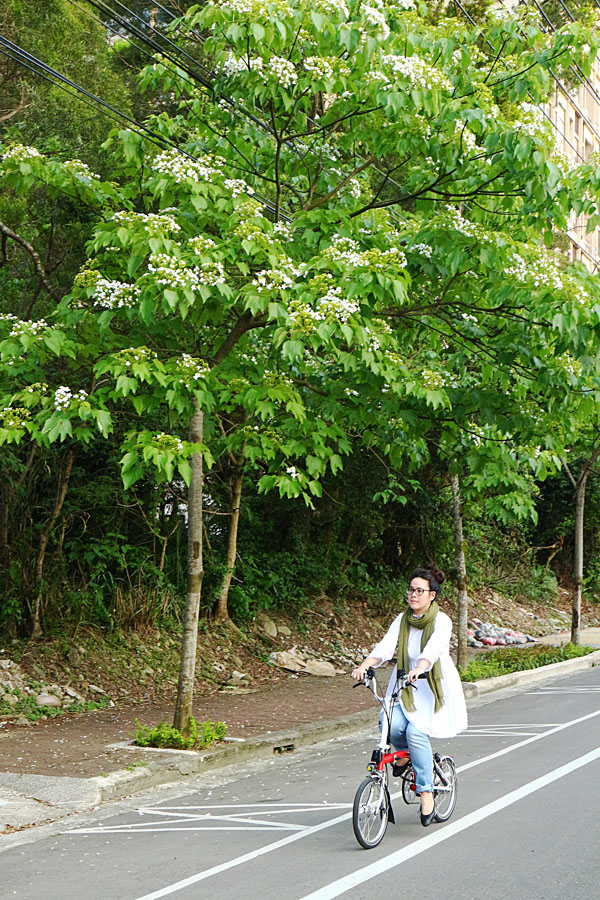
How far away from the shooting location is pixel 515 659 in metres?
18.2

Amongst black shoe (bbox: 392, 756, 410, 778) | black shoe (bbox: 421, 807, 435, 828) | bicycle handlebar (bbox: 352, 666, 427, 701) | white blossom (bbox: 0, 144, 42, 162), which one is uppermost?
white blossom (bbox: 0, 144, 42, 162)

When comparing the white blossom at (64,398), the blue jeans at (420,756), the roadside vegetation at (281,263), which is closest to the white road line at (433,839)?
the blue jeans at (420,756)

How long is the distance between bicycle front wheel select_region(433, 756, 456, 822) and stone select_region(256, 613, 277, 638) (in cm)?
1060

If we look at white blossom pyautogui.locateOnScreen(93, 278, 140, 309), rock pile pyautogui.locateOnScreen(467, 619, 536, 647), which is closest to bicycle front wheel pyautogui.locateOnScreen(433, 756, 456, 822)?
white blossom pyautogui.locateOnScreen(93, 278, 140, 309)

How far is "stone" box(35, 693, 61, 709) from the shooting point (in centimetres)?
1257

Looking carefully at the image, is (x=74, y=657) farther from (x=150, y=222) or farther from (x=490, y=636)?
(x=490, y=636)

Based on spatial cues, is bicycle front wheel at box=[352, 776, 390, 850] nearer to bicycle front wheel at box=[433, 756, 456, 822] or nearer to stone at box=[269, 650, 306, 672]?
bicycle front wheel at box=[433, 756, 456, 822]

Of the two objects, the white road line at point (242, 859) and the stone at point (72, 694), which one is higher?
the stone at point (72, 694)

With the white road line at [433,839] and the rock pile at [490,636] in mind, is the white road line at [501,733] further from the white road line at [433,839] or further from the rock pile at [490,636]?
the rock pile at [490,636]

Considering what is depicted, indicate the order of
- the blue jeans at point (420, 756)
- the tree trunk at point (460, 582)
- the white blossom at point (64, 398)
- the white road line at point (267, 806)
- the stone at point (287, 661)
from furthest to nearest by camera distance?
the stone at point (287, 661)
the tree trunk at point (460, 582)
the white blossom at point (64, 398)
the white road line at point (267, 806)
the blue jeans at point (420, 756)

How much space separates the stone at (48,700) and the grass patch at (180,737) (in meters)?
2.48

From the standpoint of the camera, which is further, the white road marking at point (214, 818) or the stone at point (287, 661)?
the stone at point (287, 661)

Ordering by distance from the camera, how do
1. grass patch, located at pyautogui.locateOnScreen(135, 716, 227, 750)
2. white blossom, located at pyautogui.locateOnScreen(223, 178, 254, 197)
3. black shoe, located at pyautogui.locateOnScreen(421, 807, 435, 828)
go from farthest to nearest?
grass patch, located at pyautogui.locateOnScreen(135, 716, 227, 750)
white blossom, located at pyautogui.locateOnScreen(223, 178, 254, 197)
black shoe, located at pyautogui.locateOnScreen(421, 807, 435, 828)

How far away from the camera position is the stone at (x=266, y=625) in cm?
1786
